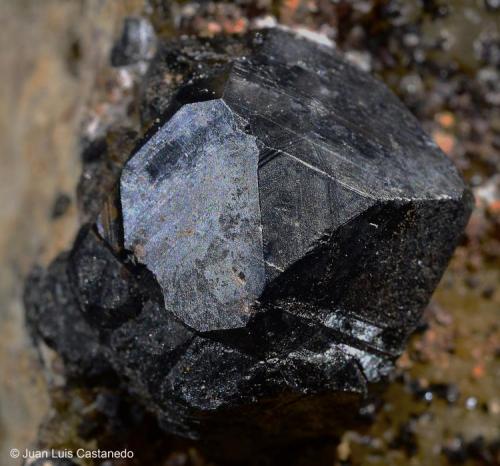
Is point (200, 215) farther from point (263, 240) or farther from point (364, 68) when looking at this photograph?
point (364, 68)

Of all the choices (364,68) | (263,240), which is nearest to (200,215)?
(263,240)

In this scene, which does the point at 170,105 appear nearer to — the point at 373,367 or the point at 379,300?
the point at 379,300

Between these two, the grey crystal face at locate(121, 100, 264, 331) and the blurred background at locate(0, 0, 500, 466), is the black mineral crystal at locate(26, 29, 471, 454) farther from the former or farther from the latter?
the blurred background at locate(0, 0, 500, 466)

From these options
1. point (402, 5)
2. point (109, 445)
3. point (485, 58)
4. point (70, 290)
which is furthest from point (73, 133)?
point (485, 58)

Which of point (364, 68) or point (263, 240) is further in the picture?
point (364, 68)

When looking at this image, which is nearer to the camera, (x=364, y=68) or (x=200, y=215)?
(x=200, y=215)
